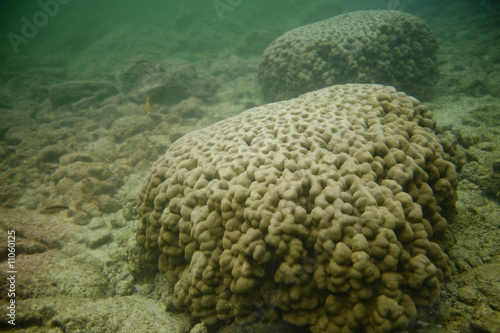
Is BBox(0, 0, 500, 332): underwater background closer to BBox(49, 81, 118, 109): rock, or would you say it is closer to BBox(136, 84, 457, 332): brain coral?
BBox(49, 81, 118, 109): rock

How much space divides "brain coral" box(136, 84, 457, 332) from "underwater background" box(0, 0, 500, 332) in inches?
16.8

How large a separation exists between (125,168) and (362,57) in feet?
24.9

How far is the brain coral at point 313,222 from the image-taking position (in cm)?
205

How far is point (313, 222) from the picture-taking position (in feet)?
7.39

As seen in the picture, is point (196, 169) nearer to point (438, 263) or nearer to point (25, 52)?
point (438, 263)

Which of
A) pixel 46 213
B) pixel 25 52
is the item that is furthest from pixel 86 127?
pixel 25 52

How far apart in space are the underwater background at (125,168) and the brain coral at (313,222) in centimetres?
43

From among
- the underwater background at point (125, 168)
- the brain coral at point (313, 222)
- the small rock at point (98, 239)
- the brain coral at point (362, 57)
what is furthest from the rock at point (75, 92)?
the brain coral at point (313, 222)

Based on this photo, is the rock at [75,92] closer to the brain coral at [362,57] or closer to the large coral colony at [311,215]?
the brain coral at [362,57]

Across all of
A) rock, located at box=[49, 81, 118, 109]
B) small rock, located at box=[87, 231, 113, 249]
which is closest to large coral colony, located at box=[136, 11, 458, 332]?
small rock, located at box=[87, 231, 113, 249]

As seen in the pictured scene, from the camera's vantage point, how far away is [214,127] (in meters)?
4.13

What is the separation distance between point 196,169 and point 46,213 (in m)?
4.31

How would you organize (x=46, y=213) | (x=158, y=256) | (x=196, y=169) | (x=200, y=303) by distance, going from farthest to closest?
1. (x=46, y=213)
2. (x=158, y=256)
3. (x=196, y=169)
4. (x=200, y=303)

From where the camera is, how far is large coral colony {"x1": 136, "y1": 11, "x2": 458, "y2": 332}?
2061 millimetres
